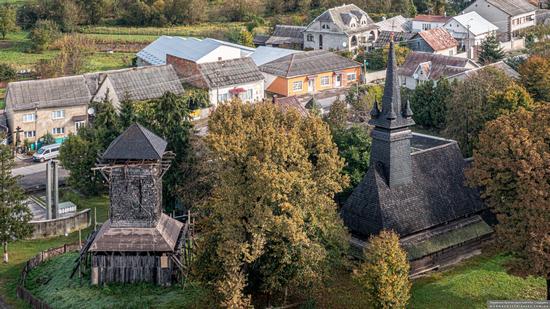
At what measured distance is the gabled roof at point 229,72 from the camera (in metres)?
60.5

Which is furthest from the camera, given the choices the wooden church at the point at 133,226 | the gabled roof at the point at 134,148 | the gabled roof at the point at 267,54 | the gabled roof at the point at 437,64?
the gabled roof at the point at 267,54

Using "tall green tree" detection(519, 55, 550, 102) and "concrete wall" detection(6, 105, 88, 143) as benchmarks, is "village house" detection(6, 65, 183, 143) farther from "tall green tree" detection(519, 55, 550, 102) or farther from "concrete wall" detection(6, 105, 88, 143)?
"tall green tree" detection(519, 55, 550, 102)

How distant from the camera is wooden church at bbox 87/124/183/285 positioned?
3155cm

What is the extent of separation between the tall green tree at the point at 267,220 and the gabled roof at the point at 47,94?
2704cm

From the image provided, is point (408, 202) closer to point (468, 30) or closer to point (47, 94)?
point (47, 94)

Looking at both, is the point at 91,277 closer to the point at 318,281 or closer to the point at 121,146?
the point at 121,146

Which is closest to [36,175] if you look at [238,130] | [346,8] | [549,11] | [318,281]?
[238,130]

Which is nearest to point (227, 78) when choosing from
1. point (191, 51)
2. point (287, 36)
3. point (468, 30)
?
point (191, 51)

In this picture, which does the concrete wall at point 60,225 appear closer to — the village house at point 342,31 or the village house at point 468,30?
the village house at point 342,31

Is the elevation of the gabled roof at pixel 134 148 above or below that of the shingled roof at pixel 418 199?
above

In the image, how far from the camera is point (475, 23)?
77125 millimetres

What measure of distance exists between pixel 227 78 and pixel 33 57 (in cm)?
2816

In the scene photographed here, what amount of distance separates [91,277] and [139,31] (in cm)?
6408

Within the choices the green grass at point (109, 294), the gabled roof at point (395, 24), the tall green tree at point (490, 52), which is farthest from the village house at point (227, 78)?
the green grass at point (109, 294)
